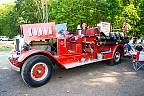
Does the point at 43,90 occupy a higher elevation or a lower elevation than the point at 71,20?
lower

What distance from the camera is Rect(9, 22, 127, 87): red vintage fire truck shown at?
723 cm

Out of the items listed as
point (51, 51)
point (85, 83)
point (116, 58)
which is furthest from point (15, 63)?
point (116, 58)

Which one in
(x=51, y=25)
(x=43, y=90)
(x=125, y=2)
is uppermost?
(x=125, y=2)

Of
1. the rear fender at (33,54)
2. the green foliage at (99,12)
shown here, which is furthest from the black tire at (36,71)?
the green foliage at (99,12)

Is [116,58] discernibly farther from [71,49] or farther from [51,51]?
[51,51]

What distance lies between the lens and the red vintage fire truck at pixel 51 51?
7227 millimetres

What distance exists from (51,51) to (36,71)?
1108mm

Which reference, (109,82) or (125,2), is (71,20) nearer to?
(125,2)

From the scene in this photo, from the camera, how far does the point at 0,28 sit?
64750mm

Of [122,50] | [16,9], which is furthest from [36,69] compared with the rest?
[16,9]

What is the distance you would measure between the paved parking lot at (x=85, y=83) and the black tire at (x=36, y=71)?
19cm

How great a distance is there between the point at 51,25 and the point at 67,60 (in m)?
1.23

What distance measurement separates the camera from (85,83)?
756cm

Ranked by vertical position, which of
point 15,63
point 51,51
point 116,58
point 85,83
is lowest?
point 85,83
